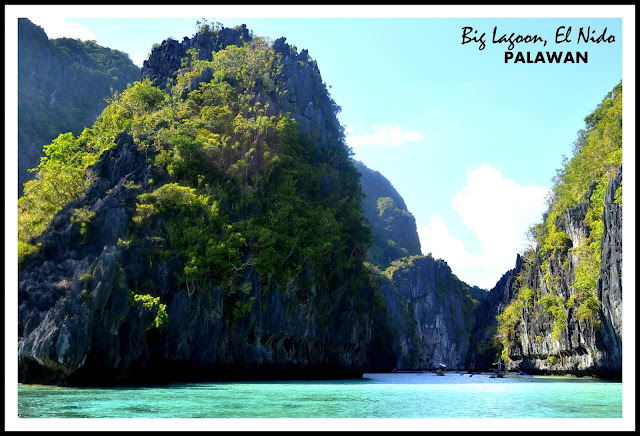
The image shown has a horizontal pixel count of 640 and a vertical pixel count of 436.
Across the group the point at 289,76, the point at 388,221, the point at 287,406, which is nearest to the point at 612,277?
the point at 287,406

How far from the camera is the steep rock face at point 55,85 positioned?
5491 cm

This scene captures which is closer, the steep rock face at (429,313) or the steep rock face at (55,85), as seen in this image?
the steep rock face at (55,85)

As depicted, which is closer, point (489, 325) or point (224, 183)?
point (224, 183)

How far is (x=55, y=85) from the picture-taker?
202ft

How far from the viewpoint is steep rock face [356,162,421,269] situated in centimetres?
10856

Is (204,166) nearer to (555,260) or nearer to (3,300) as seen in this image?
(3,300)

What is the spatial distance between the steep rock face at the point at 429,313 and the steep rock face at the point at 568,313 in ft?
101

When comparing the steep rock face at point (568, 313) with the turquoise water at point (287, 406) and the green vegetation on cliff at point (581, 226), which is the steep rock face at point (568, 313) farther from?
the turquoise water at point (287, 406)

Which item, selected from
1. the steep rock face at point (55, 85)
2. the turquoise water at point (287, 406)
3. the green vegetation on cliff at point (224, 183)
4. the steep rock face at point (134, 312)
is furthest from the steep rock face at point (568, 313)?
the steep rock face at point (55, 85)

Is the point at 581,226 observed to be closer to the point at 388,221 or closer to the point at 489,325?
the point at 489,325

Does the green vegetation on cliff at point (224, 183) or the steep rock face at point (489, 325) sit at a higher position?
the green vegetation on cliff at point (224, 183)

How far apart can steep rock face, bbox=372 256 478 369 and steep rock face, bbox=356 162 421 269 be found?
9839 mm

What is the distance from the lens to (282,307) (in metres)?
29.5

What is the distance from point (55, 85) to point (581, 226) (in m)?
53.1
